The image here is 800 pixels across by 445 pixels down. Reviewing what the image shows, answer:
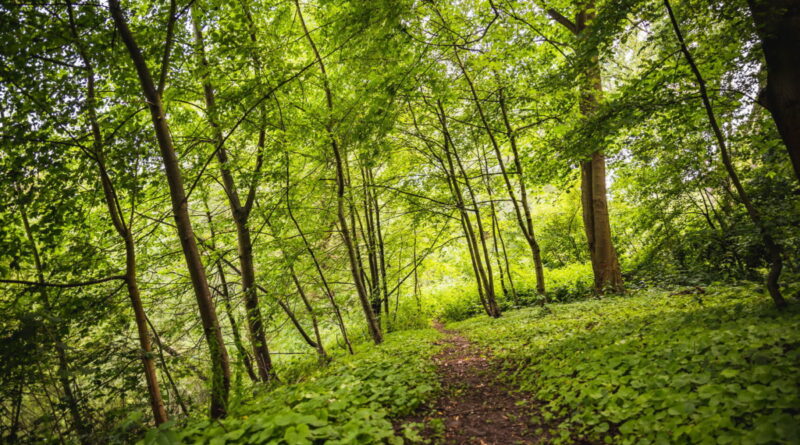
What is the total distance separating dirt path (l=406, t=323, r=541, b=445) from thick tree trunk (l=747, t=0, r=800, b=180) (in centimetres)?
358

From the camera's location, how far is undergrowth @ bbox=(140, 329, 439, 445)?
2408 mm

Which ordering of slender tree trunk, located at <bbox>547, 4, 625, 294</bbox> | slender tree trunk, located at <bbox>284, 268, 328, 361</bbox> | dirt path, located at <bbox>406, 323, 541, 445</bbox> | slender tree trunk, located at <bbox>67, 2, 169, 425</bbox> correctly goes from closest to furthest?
slender tree trunk, located at <bbox>67, 2, 169, 425</bbox> < dirt path, located at <bbox>406, 323, 541, 445</bbox> < slender tree trunk, located at <bbox>284, 268, 328, 361</bbox> < slender tree trunk, located at <bbox>547, 4, 625, 294</bbox>

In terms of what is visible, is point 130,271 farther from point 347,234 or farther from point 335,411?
point 347,234

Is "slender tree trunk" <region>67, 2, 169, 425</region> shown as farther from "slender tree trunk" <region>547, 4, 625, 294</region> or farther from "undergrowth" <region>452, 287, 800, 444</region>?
"slender tree trunk" <region>547, 4, 625, 294</region>

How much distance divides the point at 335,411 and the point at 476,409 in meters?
1.79

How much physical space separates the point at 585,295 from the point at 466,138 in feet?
20.4

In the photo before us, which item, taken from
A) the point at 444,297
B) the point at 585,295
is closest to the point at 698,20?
the point at 585,295

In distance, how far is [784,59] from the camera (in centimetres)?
324

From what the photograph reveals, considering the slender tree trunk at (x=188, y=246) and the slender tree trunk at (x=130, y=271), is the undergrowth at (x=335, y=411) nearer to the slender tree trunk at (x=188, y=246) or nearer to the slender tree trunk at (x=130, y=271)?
the slender tree trunk at (x=188, y=246)

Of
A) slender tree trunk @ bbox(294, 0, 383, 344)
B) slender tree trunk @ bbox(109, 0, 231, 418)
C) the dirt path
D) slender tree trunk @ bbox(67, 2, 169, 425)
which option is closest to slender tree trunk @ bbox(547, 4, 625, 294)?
the dirt path

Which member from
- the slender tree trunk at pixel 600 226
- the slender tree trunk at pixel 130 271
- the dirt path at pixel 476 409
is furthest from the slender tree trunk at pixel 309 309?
the slender tree trunk at pixel 600 226

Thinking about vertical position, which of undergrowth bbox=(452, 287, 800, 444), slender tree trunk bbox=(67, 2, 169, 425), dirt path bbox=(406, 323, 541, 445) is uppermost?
slender tree trunk bbox=(67, 2, 169, 425)

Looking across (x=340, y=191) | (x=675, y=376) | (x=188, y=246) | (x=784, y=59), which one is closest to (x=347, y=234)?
(x=340, y=191)

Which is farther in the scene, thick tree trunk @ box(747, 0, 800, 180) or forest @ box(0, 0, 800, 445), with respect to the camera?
thick tree trunk @ box(747, 0, 800, 180)
